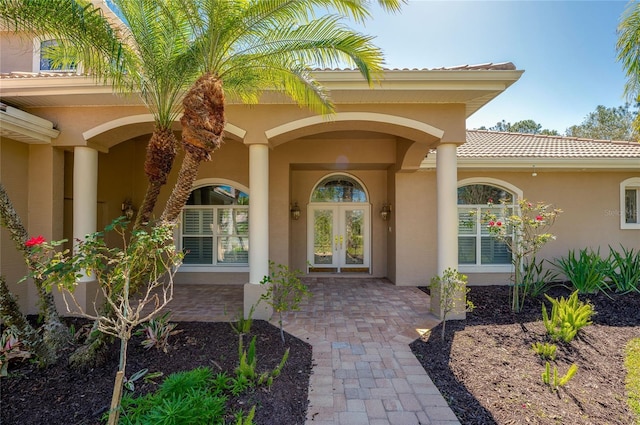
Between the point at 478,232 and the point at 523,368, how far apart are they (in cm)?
626

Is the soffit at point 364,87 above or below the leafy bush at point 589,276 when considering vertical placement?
above

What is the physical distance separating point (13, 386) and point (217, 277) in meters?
6.38

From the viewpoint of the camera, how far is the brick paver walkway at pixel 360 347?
137 inches

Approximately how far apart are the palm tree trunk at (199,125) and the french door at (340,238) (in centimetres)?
692

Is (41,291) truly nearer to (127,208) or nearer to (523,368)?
(127,208)

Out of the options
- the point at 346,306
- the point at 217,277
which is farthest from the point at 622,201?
the point at 217,277

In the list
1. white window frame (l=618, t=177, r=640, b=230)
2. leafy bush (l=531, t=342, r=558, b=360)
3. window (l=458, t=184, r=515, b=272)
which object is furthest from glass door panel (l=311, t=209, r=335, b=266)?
white window frame (l=618, t=177, r=640, b=230)

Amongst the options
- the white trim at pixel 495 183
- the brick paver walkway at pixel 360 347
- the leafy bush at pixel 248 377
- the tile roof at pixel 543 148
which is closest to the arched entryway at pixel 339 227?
the brick paver walkway at pixel 360 347

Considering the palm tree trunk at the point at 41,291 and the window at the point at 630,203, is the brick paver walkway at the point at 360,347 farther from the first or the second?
the window at the point at 630,203

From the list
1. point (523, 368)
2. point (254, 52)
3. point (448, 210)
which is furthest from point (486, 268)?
point (254, 52)

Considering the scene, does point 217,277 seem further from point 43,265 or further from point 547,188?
point 547,188

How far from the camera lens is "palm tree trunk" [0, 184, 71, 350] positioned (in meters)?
4.09

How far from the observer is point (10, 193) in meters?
6.14

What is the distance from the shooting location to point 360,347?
5125 mm
